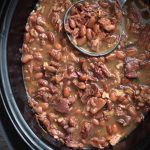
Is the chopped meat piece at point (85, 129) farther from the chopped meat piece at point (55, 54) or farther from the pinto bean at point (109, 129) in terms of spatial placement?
the chopped meat piece at point (55, 54)

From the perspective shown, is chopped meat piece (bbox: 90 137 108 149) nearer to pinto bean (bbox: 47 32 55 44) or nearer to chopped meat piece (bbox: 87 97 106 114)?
chopped meat piece (bbox: 87 97 106 114)

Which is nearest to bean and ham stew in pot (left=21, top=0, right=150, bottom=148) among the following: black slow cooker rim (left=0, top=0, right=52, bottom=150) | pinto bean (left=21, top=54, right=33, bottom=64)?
pinto bean (left=21, top=54, right=33, bottom=64)

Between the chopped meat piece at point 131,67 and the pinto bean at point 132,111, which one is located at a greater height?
the chopped meat piece at point 131,67

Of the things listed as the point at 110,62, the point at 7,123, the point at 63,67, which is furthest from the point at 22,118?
the point at 110,62

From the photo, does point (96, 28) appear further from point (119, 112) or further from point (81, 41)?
point (119, 112)

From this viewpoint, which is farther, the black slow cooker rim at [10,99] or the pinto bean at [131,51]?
the pinto bean at [131,51]

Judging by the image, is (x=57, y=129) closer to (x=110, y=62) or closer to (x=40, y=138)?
(x=40, y=138)

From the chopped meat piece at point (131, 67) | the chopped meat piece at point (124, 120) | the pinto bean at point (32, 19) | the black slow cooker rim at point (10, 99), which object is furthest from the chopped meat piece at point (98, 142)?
the pinto bean at point (32, 19)
